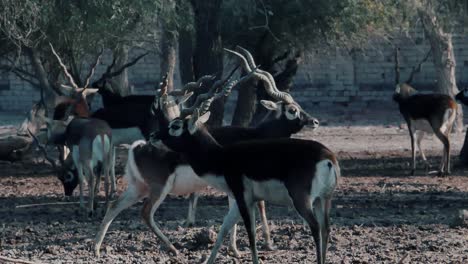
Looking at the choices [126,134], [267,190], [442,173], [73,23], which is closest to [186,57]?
[126,134]

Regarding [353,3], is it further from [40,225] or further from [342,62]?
[342,62]

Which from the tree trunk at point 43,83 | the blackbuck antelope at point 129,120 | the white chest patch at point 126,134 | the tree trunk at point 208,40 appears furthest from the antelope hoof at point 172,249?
the tree trunk at point 43,83

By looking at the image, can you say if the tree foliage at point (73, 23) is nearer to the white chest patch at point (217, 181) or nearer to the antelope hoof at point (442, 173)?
the antelope hoof at point (442, 173)

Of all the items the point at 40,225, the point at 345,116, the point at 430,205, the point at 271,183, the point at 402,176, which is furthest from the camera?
the point at 345,116

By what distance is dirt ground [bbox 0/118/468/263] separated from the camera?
1033cm

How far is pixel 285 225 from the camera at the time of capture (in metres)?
12.2

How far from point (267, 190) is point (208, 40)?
8217 millimetres

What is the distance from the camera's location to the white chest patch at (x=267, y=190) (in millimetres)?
9297

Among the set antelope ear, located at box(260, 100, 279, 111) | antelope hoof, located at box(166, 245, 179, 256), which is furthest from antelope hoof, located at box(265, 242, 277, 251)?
antelope ear, located at box(260, 100, 279, 111)

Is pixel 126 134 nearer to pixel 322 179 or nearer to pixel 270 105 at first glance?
pixel 270 105

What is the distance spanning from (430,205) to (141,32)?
6.77m

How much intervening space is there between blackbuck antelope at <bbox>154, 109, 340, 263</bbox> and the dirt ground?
0.78 m

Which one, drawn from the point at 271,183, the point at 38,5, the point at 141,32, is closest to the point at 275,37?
the point at 141,32

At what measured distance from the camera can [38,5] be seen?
624 inches
